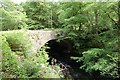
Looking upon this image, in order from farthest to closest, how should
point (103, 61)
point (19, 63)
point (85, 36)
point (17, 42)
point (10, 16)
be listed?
point (85, 36) < point (10, 16) < point (103, 61) < point (17, 42) < point (19, 63)

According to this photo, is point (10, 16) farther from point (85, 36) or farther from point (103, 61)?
point (103, 61)

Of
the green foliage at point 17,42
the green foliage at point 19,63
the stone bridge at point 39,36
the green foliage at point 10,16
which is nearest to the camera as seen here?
the green foliage at point 19,63

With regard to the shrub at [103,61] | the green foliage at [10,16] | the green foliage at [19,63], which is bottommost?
the shrub at [103,61]

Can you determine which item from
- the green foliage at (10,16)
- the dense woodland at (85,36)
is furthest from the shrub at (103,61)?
the green foliage at (10,16)

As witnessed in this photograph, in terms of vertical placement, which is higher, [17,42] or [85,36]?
[17,42]

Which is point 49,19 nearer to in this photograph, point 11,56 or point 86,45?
point 86,45

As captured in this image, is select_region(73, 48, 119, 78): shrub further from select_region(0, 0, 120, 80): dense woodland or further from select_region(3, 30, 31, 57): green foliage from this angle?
select_region(3, 30, 31, 57): green foliage

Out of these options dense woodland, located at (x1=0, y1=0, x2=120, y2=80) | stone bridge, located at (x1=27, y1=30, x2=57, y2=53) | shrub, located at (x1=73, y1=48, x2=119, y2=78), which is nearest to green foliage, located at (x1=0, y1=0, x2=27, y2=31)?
dense woodland, located at (x1=0, y1=0, x2=120, y2=80)

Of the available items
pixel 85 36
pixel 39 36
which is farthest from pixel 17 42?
pixel 85 36

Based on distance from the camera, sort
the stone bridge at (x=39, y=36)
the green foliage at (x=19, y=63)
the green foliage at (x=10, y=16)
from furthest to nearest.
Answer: the green foliage at (x=10, y=16) → the stone bridge at (x=39, y=36) → the green foliage at (x=19, y=63)

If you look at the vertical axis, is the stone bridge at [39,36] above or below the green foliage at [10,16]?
below

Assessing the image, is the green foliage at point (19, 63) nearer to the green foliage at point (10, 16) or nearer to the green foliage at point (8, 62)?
the green foliage at point (8, 62)

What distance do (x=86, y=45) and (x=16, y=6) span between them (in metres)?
1.87

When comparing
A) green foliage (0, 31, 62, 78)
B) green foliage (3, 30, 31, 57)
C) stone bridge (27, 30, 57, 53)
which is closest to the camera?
green foliage (0, 31, 62, 78)
